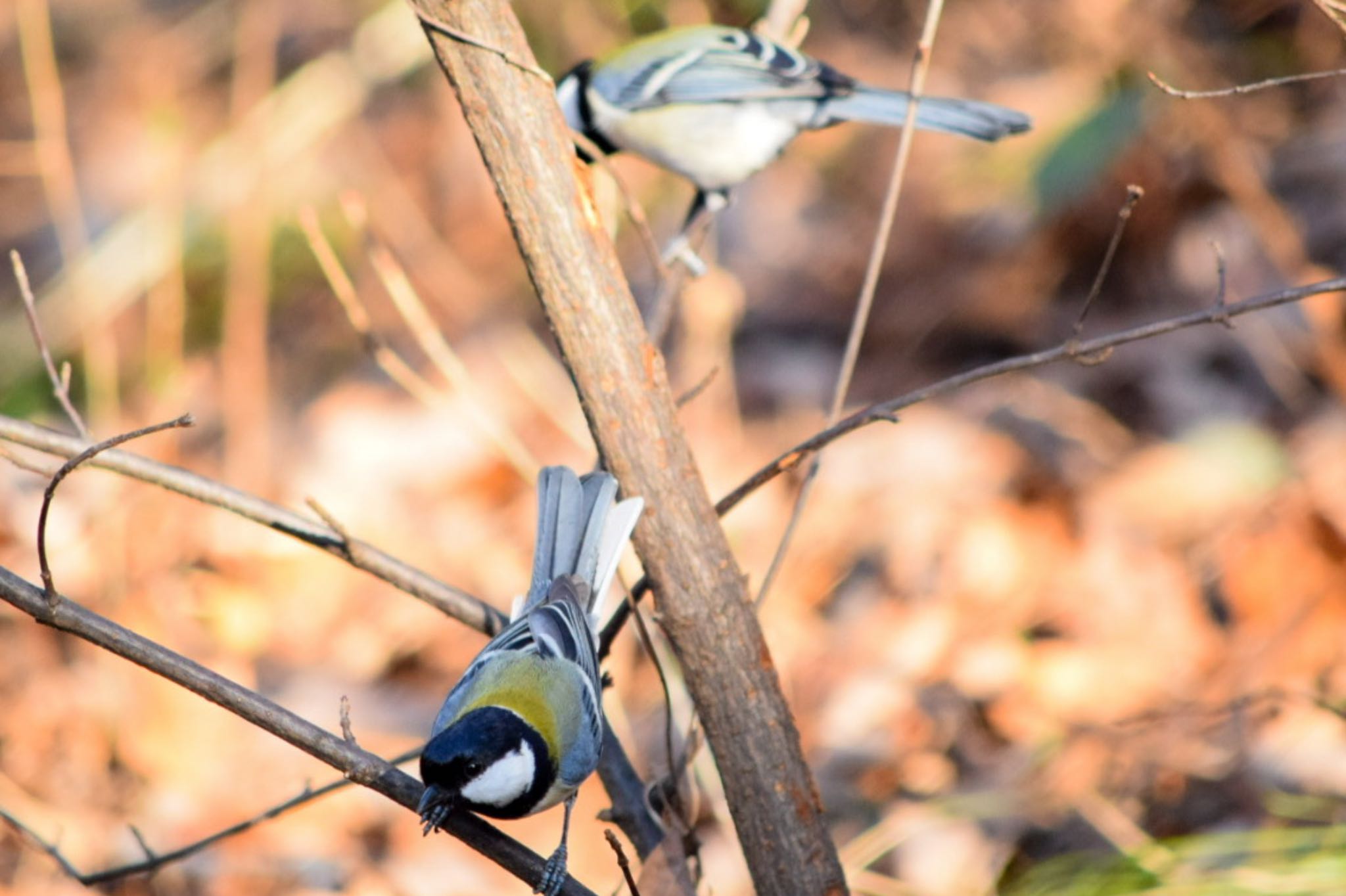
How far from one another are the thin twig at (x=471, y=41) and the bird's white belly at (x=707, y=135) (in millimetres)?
1430

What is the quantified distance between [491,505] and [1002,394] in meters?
2.09

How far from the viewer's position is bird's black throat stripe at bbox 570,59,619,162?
3168mm

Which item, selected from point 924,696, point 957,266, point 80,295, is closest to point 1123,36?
point 957,266

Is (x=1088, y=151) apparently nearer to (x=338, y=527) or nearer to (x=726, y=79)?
(x=726, y=79)

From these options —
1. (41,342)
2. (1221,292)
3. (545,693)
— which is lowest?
(545,693)

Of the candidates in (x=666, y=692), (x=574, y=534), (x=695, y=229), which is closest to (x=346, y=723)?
(x=666, y=692)

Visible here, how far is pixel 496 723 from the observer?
1.96m

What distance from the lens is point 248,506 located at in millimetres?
1695

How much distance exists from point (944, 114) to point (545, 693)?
1.44 metres

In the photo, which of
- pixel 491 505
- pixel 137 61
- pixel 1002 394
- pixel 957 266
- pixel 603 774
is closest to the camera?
pixel 603 774

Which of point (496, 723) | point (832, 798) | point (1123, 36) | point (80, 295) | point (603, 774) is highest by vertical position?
point (80, 295)

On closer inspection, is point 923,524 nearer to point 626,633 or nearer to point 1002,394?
point 1002,394

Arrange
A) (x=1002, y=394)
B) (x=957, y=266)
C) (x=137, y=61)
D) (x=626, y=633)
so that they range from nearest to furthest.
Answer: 1. (x=626, y=633)
2. (x=1002, y=394)
3. (x=957, y=266)
4. (x=137, y=61)

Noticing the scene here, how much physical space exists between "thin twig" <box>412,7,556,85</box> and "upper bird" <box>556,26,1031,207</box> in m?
1.43
